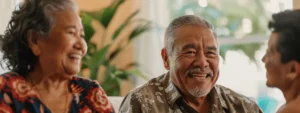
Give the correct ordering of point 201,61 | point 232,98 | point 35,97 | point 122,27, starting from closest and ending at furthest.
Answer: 1. point 35,97
2. point 201,61
3. point 232,98
4. point 122,27

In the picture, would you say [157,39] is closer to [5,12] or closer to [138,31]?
[138,31]

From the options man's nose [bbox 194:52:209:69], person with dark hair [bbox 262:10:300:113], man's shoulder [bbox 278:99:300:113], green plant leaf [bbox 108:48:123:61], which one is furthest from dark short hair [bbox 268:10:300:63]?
green plant leaf [bbox 108:48:123:61]

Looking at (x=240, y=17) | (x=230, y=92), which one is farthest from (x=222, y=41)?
(x=230, y=92)

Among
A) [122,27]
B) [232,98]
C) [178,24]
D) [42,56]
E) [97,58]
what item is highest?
[178,24]

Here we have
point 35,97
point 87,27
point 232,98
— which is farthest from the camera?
point 87,27

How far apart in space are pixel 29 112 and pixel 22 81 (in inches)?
5.3

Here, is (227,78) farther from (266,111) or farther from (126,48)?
(126,48)

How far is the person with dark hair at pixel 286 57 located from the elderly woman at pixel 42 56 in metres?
0.75

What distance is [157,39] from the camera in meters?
4.46

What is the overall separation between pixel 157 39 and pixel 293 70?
2921 mm

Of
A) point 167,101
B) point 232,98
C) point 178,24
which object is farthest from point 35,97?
point 232,98

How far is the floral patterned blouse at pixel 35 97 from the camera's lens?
1.93 metres

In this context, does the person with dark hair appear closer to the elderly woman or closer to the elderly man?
the elderly man

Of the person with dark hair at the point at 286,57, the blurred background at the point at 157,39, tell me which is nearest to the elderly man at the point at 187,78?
the person with dark hair at the point at 286,57
